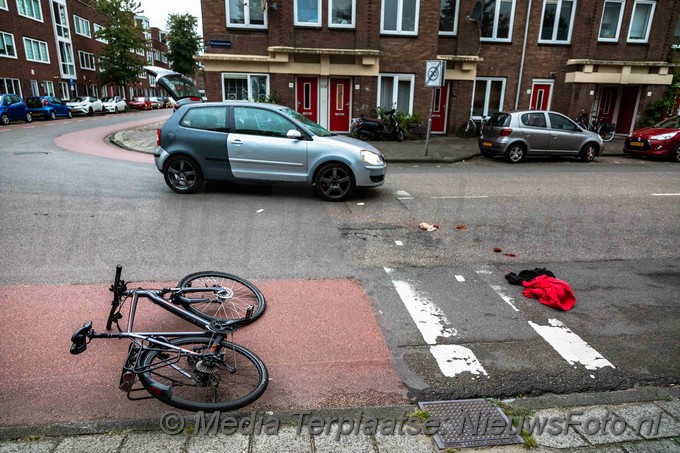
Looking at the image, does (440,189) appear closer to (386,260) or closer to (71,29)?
(386,260)

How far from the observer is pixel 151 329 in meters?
3.92

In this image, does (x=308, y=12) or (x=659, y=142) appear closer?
(x=659, y=142)

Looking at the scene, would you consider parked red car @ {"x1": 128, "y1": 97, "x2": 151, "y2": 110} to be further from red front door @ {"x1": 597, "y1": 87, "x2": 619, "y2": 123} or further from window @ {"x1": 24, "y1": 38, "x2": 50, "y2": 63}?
red front door @ {"x1": 597, "y1": 87, "x2": 619, "y2": 123}


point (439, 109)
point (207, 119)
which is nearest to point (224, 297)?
point (207, 119)

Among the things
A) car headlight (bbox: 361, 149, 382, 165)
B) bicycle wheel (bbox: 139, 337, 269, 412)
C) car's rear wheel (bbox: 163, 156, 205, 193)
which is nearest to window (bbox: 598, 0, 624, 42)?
car headlight (bbox: 361, 149, 382, 165)

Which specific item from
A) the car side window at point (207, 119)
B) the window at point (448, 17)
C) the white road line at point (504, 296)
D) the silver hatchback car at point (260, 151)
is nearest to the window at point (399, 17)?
the window at point (448, 17)

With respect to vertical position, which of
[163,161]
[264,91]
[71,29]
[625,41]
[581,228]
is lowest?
[581,228]

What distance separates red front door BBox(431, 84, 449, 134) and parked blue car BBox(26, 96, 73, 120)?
77.7 feet

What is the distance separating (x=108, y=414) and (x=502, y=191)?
29.6 feet

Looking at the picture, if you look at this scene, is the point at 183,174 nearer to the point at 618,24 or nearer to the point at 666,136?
the point at 666,136

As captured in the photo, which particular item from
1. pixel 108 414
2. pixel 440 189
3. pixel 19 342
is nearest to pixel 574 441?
pixel 108 414

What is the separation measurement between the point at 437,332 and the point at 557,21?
2072cm

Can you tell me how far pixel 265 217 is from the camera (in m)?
7.43

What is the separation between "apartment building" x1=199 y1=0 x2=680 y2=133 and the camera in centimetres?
1789
